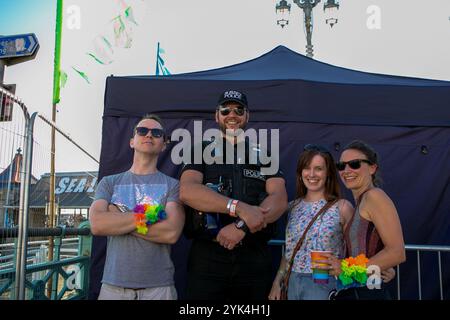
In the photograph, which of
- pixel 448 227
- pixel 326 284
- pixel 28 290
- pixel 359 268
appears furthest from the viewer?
pixel 448 227

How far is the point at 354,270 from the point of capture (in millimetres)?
1937

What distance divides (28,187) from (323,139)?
2.81 metres

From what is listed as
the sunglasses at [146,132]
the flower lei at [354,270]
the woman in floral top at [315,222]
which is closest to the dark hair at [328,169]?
the woman in floral top at [315,222]

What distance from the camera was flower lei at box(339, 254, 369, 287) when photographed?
6.34ft

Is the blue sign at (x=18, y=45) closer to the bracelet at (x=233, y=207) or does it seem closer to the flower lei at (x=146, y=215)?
the flower lei at (x=146, y=215)

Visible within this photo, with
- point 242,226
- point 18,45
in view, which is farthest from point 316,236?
point 18,45

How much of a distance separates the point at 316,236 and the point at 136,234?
1.11m

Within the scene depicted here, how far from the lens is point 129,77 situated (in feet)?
12.6

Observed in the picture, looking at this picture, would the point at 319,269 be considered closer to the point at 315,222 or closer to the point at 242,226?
the point at 315,222

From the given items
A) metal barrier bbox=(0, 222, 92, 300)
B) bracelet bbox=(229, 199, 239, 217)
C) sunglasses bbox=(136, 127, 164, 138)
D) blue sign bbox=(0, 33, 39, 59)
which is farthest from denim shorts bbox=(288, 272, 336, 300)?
blue sign bbox=(0, 33, 39, 59)

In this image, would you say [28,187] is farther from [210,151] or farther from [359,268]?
[359,268]

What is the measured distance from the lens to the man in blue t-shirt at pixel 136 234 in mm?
2287

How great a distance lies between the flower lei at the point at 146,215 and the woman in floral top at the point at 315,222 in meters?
0.84
